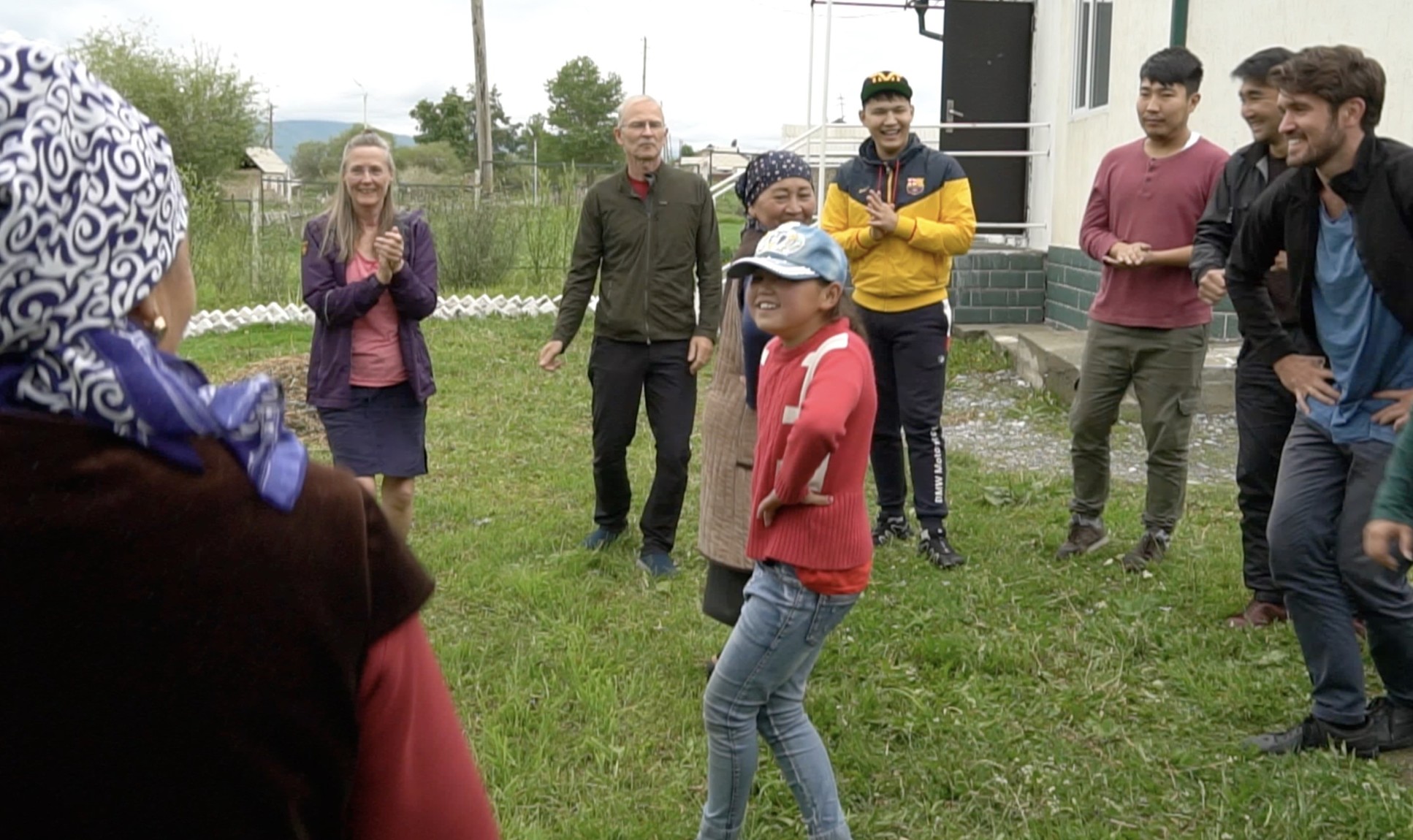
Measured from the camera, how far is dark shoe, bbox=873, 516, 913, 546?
6332 mm

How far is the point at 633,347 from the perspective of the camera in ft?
20.0

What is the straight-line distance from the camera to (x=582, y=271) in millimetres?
6297

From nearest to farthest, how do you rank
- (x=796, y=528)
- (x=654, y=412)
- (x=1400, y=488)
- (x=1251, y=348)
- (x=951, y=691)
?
(x=1400, y=488) → (x=796, y=528) → (x=951, y=691) → (x=1251, y=348) → (x=654, y=412)

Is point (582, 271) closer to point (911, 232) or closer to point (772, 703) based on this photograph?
point (911, 232)

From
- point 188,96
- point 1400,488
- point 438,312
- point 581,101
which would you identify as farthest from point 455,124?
point 1400,488

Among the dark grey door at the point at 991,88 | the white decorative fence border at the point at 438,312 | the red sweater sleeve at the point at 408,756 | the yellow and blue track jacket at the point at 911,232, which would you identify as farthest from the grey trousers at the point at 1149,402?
the white decorative fence border at the point at 438,312

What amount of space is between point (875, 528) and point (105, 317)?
551cm

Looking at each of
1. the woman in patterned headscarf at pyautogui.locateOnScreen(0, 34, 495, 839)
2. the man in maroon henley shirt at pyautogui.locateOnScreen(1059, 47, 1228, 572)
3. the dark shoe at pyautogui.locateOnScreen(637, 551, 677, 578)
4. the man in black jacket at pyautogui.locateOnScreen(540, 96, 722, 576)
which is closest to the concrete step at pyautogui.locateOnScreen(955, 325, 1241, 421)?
the man in maroon henley shirt at pyautogui.locateOnScreen(1059, 47, 1228, 572)

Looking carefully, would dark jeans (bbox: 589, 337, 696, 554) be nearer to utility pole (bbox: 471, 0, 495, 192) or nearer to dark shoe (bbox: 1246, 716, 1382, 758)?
dark shoe (bbox: 1246, 716, 1382, 758)

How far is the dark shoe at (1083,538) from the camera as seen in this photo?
5.94 m

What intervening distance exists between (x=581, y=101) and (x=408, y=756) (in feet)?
216

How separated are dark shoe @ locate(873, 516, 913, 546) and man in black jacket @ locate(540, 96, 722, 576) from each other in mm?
975

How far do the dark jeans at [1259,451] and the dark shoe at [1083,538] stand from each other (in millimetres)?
857

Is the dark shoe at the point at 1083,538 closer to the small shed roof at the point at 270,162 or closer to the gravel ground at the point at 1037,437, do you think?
the gravel ground at the point at 1037,437
